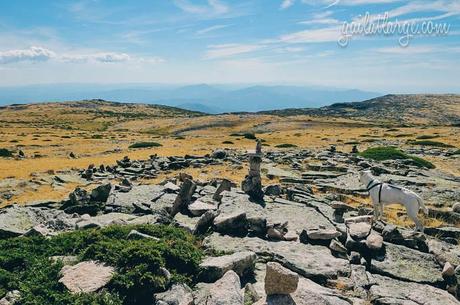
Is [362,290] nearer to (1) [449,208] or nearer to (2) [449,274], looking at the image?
(2) [449,274]

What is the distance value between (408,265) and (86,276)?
9.65 metres

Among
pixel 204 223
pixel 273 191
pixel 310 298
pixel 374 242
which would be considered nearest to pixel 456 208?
pixel 273 191

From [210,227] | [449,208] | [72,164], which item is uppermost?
[210,227]

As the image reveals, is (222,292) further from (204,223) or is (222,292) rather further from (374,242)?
(374,242)

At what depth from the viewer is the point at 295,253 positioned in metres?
13.2

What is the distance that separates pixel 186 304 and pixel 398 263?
7281 millimetres

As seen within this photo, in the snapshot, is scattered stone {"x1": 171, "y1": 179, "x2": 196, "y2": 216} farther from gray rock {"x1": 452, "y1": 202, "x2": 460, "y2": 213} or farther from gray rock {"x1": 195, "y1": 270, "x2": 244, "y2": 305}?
gray rock {"x1": 452, "y1": 202, "x2": 460, "y2": 213}

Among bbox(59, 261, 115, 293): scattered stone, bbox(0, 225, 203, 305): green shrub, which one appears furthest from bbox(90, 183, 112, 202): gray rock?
bbox(59, 261, 115, 293): scattered stone

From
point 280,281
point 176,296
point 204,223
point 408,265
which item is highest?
point 280,281

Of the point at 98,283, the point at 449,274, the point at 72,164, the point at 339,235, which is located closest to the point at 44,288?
the point at 98,283

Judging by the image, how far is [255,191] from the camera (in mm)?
19625

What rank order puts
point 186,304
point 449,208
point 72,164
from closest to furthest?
1. point 186,304
2. point 449,208
3. point 72,164

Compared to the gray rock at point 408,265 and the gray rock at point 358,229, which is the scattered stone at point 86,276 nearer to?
the gray rock at point 408,265

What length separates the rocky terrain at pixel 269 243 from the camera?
1028cm
